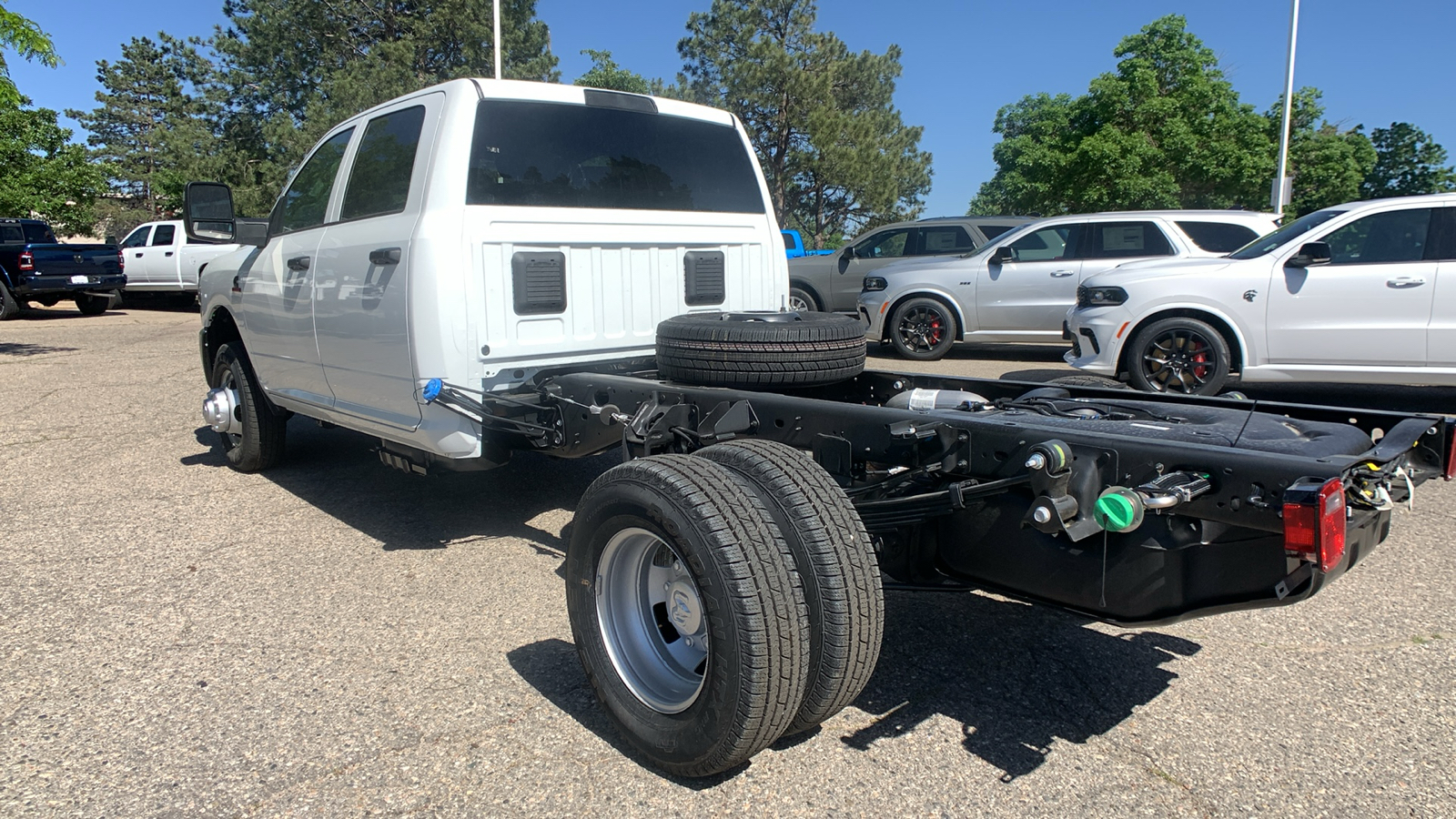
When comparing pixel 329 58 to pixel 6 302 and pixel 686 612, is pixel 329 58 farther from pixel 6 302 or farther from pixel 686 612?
Answer: pixel 686 612

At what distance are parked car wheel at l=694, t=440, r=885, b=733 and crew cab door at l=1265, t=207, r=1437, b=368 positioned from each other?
6604 millimetres

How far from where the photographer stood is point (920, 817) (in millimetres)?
2506

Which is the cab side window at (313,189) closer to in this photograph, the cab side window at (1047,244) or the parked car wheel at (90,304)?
the cab side window at (1047,244)

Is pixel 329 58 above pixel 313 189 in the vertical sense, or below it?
above

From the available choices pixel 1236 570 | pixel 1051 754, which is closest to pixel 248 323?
pixel 1051 754

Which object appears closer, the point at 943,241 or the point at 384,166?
the point at 384,166

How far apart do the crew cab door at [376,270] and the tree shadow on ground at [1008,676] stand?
91.7 inches

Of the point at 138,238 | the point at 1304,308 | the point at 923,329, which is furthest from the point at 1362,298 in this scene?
the point at 138,238

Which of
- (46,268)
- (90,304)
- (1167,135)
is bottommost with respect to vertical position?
(90,304)

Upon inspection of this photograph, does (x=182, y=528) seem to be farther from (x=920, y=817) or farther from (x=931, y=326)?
(x=931, y=326)

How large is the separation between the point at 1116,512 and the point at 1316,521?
405mm

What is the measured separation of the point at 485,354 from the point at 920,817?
258cm

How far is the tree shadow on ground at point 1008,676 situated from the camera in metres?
2.95

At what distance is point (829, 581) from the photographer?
2.45 m
